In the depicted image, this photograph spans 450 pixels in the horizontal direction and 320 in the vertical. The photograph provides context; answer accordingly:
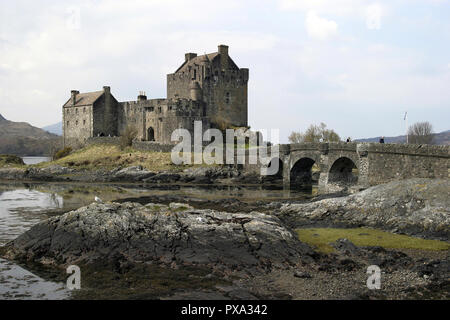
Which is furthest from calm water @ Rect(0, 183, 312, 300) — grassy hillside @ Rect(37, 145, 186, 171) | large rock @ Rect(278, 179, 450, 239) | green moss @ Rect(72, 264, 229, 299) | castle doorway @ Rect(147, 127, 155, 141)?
castle doorway @ Rect(147, 127, 155, 141)

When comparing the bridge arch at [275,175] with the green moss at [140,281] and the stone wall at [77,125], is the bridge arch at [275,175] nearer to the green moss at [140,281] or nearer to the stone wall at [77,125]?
the stone wall at [77,125]

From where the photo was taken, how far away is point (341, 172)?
42469 millimetres

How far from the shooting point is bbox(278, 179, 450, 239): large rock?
23531 mm

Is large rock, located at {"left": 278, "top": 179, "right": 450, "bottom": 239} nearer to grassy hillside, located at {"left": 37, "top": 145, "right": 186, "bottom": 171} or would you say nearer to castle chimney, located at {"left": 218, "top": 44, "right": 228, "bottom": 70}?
grassy hillside, located at {"left": 37, "top": 145, "right": 186, "bottom": 171}

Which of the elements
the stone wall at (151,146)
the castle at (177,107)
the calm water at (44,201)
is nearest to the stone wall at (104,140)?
the castle at (177,107)

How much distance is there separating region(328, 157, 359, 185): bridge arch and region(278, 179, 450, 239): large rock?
12.5 metres

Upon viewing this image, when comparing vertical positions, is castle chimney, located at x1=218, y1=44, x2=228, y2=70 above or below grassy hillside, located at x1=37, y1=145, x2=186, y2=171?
above

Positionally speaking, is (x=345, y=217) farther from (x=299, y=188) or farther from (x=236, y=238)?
(x=299, y=188)

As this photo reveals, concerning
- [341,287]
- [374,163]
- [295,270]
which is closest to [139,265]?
[295,270]

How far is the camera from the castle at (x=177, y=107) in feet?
215

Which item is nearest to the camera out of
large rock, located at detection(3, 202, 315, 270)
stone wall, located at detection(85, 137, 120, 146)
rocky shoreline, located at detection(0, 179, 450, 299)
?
rocky shoreline, located at detection(0, 179, 450, 299)

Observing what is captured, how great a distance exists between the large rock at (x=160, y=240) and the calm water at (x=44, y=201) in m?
1.87

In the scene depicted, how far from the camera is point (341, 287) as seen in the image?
15648mm
